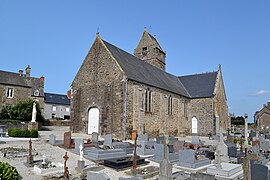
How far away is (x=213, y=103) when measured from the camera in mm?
28625

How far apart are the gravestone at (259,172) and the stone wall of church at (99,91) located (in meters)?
12.6

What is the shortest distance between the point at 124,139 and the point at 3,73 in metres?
26.6

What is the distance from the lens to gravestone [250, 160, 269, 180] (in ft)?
20.9

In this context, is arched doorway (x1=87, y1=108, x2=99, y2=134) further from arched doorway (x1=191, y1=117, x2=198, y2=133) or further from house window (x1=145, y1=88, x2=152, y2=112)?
arched doorway (x1=191, y1=117, x2=198, y2=133)

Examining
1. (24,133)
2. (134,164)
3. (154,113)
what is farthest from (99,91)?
(134,164)

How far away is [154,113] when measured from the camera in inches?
875

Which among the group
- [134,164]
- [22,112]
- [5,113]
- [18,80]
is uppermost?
[18,80]

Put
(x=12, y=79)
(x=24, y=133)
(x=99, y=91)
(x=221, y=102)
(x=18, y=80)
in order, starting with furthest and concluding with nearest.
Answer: (x=18, y=80), (x=12, y=79), (x=221, y=102), (x=99, y=91), (x=24, y=133)

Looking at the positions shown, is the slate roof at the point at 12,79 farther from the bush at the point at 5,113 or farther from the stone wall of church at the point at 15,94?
the bush at the point at 5,113

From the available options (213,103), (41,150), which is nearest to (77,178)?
(41,150)

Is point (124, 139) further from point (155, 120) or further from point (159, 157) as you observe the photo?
point (159, 157)

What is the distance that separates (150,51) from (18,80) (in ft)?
72.2

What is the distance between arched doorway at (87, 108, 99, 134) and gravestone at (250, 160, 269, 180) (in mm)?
15321

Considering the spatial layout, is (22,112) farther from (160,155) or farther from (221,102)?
(221,102)
